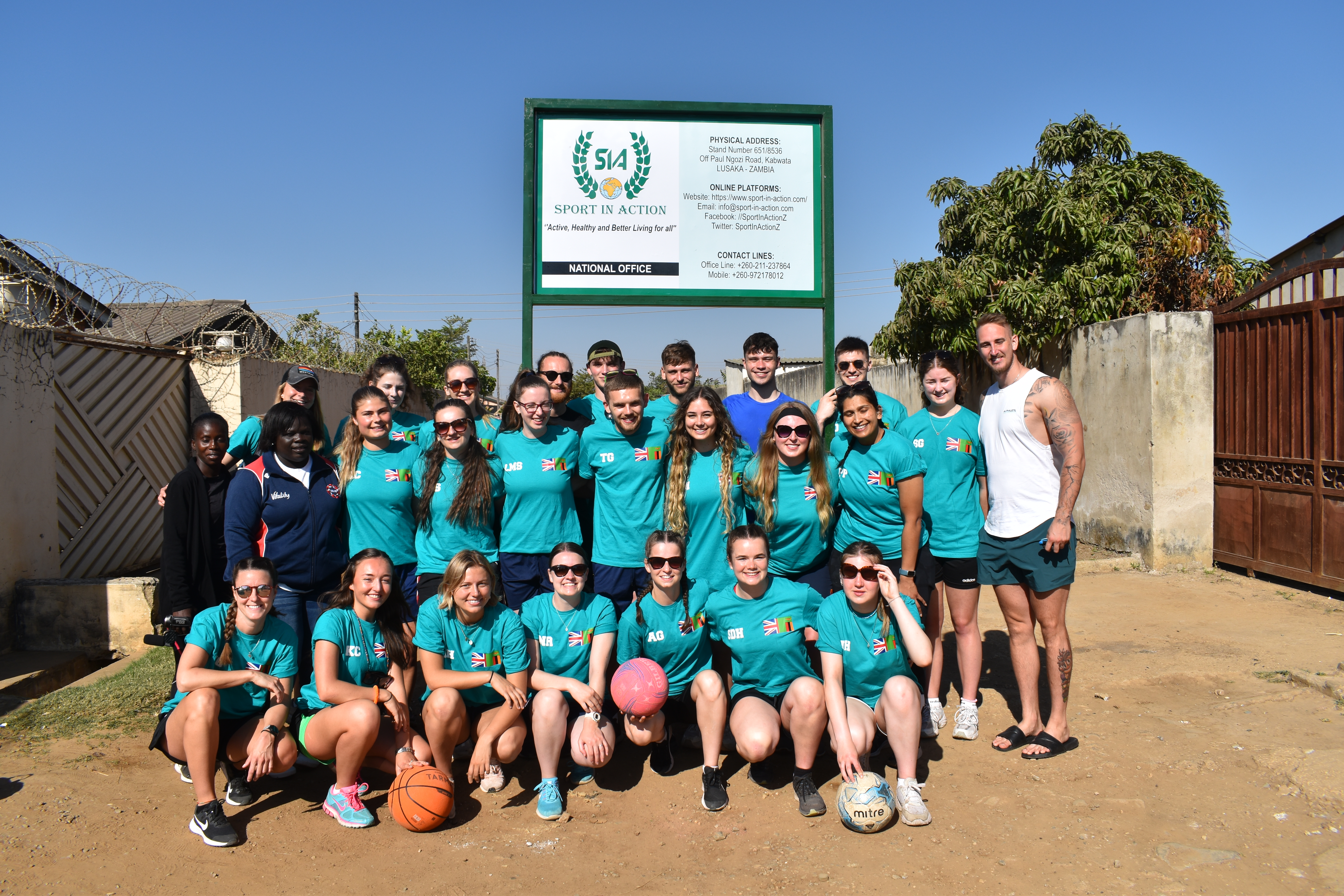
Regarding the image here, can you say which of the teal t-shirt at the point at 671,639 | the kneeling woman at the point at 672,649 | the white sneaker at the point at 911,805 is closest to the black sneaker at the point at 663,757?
the kneeling woman at the point at 672,649

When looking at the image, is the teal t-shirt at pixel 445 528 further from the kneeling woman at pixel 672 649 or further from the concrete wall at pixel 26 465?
the concrete wall at pixel 26 465

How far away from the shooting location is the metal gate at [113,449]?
7.33 meters

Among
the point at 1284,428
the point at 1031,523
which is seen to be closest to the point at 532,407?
the point at 1031,523

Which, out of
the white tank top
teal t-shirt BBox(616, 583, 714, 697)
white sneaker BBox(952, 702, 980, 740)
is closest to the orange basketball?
teal t-shirt BBox(616, 583, 714, 697)

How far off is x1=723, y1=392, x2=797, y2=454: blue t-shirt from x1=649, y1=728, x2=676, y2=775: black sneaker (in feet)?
5.51

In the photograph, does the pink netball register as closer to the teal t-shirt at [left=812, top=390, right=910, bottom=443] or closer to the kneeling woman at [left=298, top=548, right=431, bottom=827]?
the kneeling woman at [left=298, top=548, right=431, bottom=827]

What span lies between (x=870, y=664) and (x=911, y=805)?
60 centimetres

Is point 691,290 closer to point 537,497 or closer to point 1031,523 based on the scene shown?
point 537,497

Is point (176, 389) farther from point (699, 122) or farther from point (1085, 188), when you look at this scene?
point (1085, 188)

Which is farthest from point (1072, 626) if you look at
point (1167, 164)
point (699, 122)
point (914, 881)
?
point (1167, 164)

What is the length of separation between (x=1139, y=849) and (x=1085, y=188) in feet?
31.4

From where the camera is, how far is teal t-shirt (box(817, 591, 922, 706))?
12.8ft

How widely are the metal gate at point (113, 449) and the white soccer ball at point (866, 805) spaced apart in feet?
20.8

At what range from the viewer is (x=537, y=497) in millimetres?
4457
